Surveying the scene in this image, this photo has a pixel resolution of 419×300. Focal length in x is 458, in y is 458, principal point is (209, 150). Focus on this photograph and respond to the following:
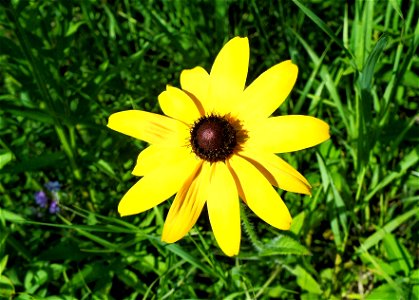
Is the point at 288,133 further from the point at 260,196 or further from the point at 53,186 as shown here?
the point at 53,186

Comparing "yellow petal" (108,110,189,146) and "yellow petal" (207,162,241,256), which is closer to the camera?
"yellow petal" (207,162,241,256)

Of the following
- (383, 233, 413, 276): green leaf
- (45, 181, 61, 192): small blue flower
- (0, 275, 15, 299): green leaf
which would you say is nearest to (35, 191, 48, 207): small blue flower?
(45, 181, 61, 192): small blue flower

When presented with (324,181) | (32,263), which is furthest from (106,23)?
(324,181)

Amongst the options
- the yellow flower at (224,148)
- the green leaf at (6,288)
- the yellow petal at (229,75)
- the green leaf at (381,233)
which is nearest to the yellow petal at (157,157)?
the yellow flower at (224,148)

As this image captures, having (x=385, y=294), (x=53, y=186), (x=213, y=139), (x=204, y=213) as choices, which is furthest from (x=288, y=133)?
(x=53, y=186)

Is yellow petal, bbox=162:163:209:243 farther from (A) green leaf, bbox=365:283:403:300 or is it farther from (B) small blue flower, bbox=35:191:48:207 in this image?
(B) small blue flower, bbox=35:191:48:207

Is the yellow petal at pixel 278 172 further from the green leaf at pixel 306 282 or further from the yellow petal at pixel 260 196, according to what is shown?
the green leaf at pixel 306 282

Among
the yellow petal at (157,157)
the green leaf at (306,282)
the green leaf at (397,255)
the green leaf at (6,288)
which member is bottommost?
the green leaf at (306,282)
